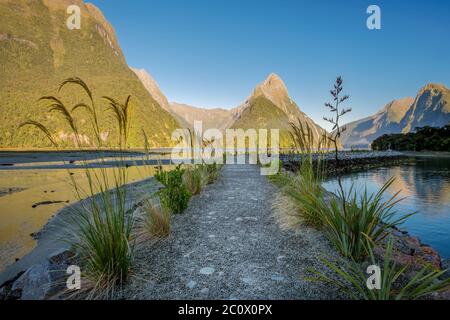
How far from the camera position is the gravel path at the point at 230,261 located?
2.77m

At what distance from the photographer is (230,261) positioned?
351 centimetres

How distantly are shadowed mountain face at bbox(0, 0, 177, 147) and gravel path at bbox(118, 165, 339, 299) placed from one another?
218 feet

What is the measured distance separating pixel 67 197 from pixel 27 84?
347 feet

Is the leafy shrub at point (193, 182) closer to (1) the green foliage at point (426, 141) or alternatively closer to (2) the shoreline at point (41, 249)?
(2) the shoreline at point (41, 249)

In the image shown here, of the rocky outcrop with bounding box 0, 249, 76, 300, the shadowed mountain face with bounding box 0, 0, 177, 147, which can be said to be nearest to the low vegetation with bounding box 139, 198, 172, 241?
the rocky outcrop with bounding box 0, 249, 76, 300

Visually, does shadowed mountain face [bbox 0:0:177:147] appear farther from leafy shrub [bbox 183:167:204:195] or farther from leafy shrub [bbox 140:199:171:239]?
leafy shrub [bbox 140:199:171:239]

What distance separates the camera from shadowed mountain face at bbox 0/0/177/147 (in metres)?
81.0

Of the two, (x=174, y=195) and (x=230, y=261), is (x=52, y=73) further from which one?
(x=230, y=261)

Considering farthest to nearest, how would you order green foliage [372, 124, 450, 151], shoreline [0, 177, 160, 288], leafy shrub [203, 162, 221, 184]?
green foliage [372, 124, 450, 151]
leafy shrub [203, 162, 221, 184]
shoreline [0, 177, 160, 288]

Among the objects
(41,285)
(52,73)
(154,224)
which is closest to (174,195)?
(154,224)
